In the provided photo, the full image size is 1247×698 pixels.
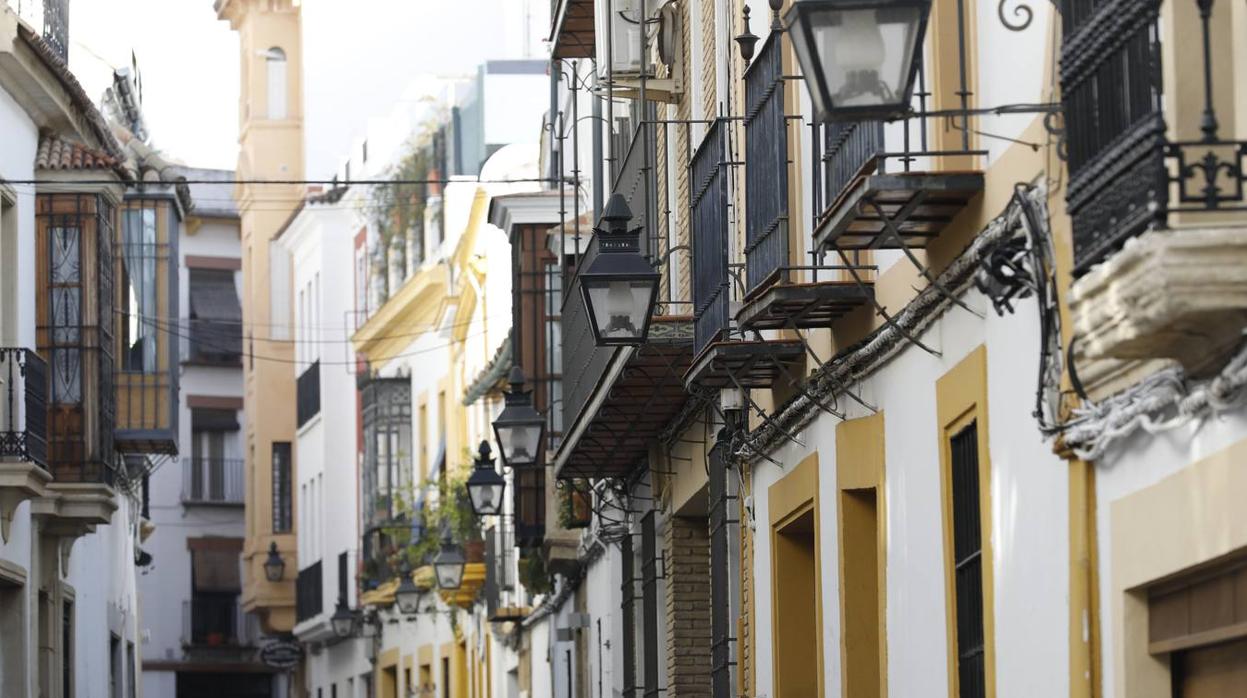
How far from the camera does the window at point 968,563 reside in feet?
28.1

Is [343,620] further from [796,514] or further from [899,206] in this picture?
[899,206]

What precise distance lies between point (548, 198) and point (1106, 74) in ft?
61.3

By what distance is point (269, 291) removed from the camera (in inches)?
1984

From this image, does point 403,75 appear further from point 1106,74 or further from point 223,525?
point 1106,74

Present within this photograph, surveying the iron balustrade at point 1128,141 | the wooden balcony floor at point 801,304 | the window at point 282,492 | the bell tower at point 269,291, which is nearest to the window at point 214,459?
the bell tower at point 269,291

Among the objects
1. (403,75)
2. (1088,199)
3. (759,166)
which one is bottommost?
(1088,199)

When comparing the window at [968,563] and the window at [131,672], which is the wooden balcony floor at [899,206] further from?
the window at [131,672]

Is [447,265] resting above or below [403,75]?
below

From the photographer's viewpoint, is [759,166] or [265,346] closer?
[759,166]

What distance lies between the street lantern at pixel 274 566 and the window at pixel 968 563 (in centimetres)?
3963

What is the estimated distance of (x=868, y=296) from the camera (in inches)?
383

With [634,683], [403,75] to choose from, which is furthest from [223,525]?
[634,683]

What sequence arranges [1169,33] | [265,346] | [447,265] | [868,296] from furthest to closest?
[265,346] < [447,265] < [868,296] < [1169,33]

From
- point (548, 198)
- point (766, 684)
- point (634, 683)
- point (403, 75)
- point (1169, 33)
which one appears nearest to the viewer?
point (1169, 33)
